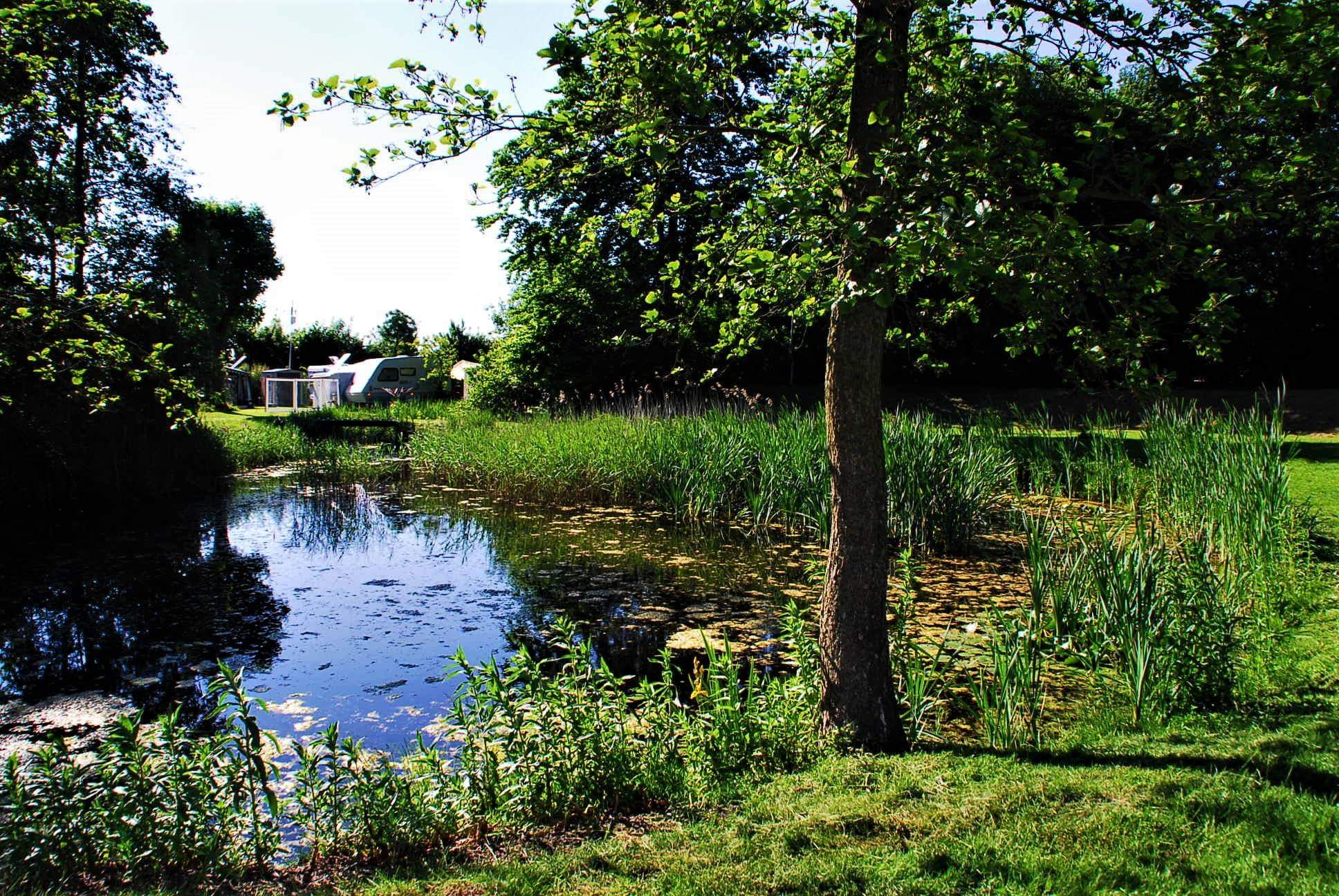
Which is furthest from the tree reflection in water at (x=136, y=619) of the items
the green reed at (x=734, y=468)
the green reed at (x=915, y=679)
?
the green reed at (x=734, y=468)

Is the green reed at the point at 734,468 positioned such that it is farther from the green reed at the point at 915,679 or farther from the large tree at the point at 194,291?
the large tree at the point at 194,291

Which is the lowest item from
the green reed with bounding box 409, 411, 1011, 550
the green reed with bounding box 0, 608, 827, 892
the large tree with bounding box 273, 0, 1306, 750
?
the green reed with bounding box 0, 608, 827, 892

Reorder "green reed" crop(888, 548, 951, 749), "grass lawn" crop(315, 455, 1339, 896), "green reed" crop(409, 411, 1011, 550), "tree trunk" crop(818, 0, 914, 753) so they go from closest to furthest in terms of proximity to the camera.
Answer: "grass lawn" crop(315, 455, 1339, 896) < "tree trunk" crop(818, 0, 914, 753) < "green reed" crop(888, 548, 951, 749) < "green reed" crop(409, 411, 1011, 550)

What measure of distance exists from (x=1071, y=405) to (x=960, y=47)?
16.3 metres

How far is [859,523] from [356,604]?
19.1 ft

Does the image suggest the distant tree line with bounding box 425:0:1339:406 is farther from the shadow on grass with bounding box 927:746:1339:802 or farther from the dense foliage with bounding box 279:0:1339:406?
the shadow on grass with bounding box 927:746:1339:802

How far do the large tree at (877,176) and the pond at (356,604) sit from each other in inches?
84.5

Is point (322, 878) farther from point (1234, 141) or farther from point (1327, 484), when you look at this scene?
point (1327, 484)

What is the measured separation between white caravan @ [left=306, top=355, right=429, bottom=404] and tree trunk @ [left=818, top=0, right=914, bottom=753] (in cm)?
3297

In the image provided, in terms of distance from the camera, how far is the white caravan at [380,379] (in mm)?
36406

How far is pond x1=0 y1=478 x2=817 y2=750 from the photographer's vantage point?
579 centimetres

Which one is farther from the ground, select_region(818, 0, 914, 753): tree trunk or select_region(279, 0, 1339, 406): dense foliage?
select_region(279, 0, 1339, 406): dense foliage

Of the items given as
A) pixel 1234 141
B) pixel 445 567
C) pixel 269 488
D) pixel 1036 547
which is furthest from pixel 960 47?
pixel 269 488

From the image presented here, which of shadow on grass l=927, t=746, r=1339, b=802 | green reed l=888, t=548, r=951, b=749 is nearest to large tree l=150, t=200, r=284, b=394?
green reed l=888, t=548, r=951, b=749
